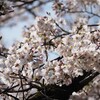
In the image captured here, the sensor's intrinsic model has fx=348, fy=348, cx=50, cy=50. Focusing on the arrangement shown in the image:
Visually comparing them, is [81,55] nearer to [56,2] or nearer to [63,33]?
[63,33]

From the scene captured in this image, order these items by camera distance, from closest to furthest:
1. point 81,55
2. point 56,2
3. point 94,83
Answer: point 81,55 → point 94,83 → point 56,2

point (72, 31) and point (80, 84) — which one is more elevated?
point (72, 31)

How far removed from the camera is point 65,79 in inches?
156

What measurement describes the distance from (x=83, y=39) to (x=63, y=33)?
725mm

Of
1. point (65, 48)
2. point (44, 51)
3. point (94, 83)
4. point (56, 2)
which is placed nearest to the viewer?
point (65, 48)

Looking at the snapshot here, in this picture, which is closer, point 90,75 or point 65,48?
point 65,48

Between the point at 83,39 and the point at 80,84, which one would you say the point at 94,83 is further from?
the point at 83,39

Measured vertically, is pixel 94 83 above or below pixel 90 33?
below

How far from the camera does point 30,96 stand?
4641 mm

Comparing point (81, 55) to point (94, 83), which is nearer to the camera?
point (81, 55)

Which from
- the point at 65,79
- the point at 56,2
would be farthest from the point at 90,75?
the point at 56,2

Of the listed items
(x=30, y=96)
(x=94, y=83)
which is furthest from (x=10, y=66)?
(x=94, y=83)

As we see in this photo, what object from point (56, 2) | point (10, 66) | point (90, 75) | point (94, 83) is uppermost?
point (56, 2)

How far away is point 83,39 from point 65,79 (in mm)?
499
